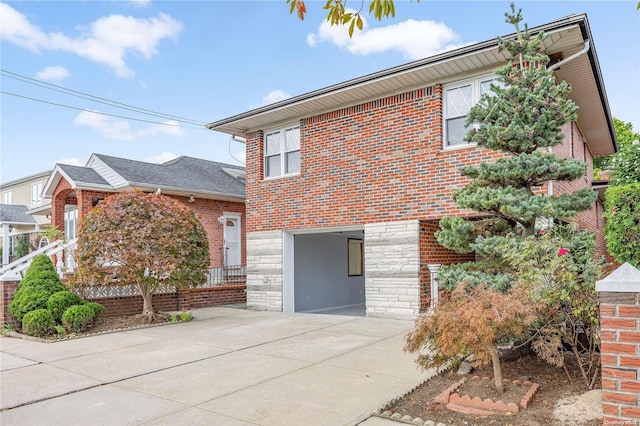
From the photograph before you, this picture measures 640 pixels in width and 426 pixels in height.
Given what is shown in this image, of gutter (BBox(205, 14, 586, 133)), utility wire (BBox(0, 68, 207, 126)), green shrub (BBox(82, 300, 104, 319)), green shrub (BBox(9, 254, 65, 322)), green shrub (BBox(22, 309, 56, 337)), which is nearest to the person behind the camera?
gutter (BBox(205, 14, 586, 133))

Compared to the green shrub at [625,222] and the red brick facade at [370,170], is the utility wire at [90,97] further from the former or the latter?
the green shrub at [625,222]

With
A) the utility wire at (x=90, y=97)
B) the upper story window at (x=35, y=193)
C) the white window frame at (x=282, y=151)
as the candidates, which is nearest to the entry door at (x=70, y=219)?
the utility wire at (x=90, y=97)

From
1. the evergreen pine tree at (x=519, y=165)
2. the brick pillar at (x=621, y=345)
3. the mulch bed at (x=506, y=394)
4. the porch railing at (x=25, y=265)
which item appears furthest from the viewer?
the porch railing at (x=25, y=265)

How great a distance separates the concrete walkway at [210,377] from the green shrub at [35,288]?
739 mm

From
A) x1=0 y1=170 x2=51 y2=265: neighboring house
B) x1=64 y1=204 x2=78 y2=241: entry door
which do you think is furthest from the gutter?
x1=0 y1=170 x2=51 y2=265: neighboring house

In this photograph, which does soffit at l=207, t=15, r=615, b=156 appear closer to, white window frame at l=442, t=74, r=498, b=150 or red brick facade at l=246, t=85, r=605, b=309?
white window frame at l=442, t=74, r=498, b=150

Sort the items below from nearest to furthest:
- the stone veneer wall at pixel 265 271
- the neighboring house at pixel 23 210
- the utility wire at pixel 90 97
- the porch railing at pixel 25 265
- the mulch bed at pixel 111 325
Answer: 1. the mulch bed at pixel 111 325
2. the porch railing at pixel 25 265
3. the stone veneer wall at pixel 265 271
4. the utility wire at pixel 90 97
5. the neighboring house at pixel 23 210

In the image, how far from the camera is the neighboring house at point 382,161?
9984 mm

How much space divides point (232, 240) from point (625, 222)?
12486 millimetres

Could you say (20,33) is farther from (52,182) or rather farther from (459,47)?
(459,47)

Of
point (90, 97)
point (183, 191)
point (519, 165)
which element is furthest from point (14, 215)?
point (519, 165)

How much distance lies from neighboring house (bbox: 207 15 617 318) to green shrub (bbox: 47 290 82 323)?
485cm

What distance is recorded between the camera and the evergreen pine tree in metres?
6.49

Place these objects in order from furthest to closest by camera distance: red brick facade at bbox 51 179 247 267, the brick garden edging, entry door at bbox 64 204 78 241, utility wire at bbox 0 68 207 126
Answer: utility wire at bbox 0 68 207 126, entry door at bbox 64 204 78 241, red brick facade at bbox 51 179 247 267, the brick garden edging
